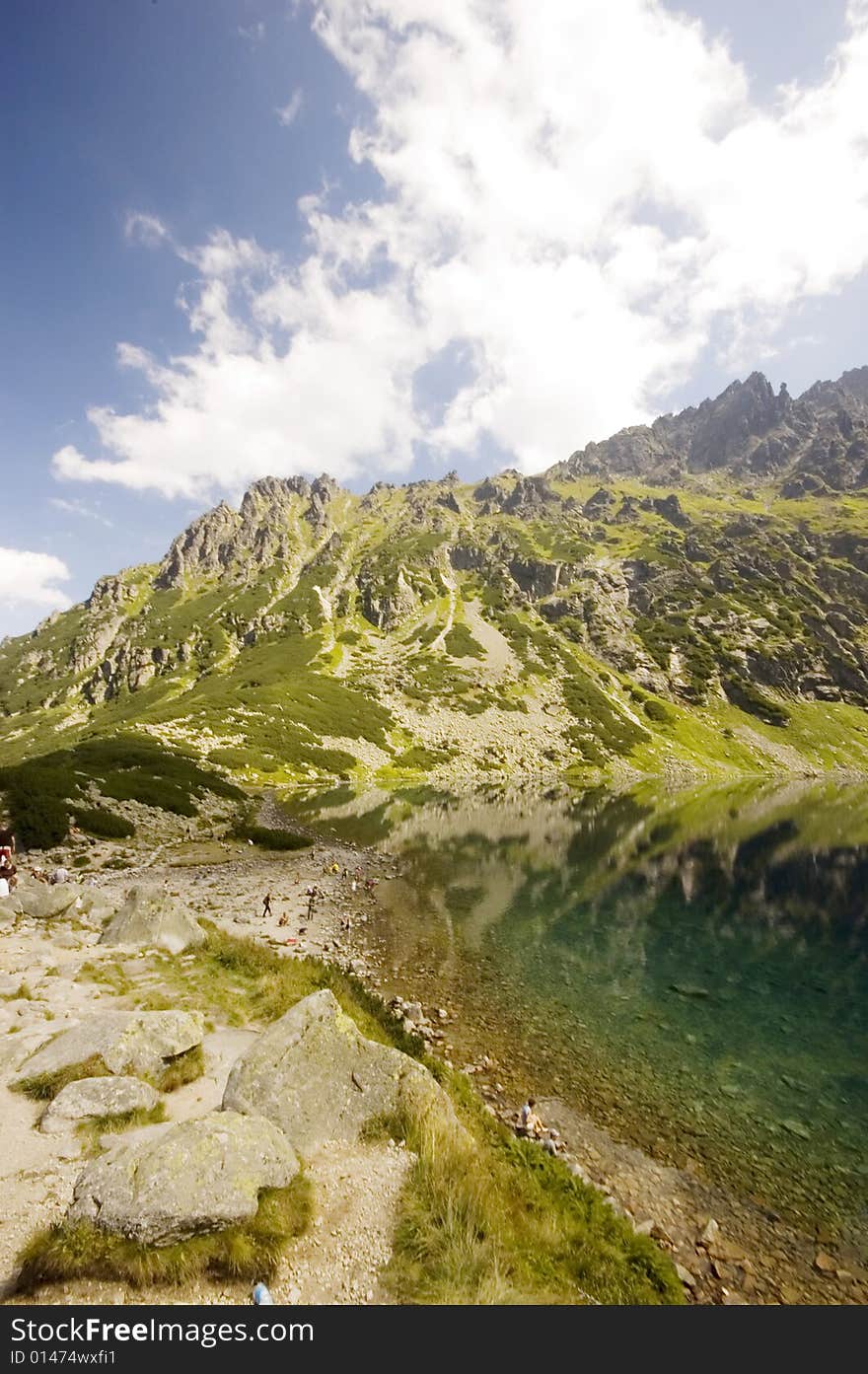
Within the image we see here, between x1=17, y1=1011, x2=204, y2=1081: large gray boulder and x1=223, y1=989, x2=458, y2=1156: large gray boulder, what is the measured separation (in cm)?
264

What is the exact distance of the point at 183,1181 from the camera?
773cm

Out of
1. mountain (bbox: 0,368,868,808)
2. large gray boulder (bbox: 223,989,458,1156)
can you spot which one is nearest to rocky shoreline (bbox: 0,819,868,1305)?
large gray boulder (bbox: 223,989,458,1156)

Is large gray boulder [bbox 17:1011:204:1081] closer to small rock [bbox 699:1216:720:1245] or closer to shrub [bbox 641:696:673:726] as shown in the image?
small rock [bbox 699:1216:720:1245]

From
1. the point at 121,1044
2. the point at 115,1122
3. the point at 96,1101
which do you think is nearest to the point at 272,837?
the point at 121,1044

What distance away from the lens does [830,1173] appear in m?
13.3

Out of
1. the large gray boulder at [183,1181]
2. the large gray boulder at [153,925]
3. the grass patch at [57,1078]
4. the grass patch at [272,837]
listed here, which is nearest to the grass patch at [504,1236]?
the large gray boulder at [183,1181]

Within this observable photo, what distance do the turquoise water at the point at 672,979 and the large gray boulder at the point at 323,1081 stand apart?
245 inches

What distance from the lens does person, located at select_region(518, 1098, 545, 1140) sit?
13.2 meters

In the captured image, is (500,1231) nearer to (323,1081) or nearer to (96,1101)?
(323,1081)

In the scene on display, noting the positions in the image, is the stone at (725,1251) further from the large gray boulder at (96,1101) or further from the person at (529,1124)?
the large gray boulder at (96,1101)

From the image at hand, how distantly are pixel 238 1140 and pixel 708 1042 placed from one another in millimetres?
16807

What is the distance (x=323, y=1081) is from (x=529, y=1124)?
5786 millimetres
